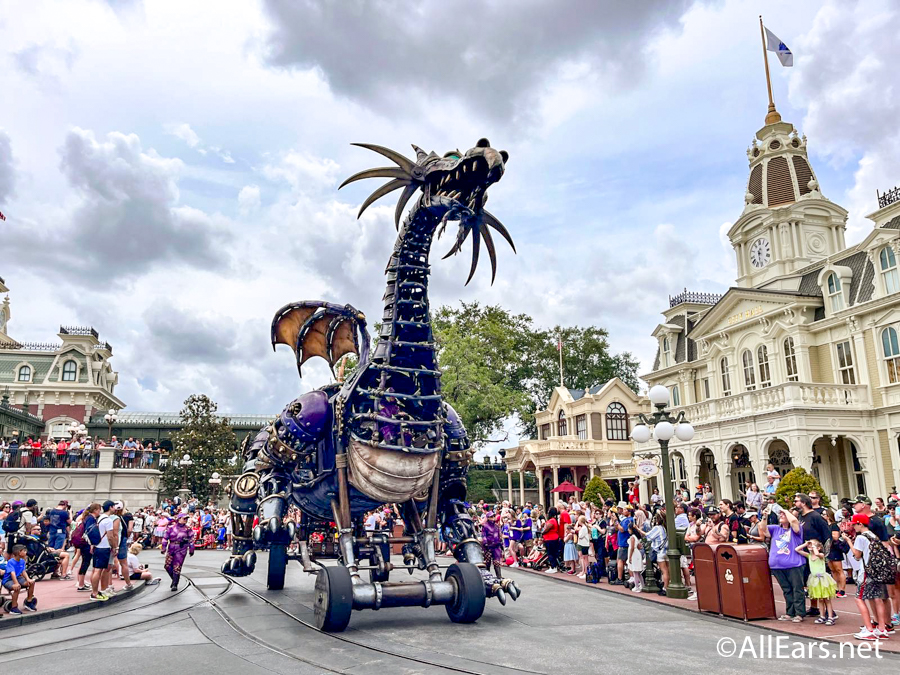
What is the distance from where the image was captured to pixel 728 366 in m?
28.9

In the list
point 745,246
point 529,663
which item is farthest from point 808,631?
point 745,246

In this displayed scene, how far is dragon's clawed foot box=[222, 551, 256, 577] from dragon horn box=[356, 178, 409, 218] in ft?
17.9

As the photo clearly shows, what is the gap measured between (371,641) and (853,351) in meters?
22.3

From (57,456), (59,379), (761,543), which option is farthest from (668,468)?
(59,379)

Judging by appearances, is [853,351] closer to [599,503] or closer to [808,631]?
[599,503]

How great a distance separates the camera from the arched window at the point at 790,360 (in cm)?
2559

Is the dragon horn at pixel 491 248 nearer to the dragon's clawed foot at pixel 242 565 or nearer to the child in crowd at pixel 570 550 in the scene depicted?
the dragon's clawed foot at pixel 242 565

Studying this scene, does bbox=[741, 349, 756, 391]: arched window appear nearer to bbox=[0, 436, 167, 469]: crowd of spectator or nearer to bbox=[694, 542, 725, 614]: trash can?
bbox=[694, 542, 725, 614]: trash can

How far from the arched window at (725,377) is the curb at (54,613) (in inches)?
961

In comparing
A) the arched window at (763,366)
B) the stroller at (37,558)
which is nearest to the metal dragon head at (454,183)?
the stroller at (37,558)

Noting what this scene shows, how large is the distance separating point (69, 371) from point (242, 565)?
44.4 m

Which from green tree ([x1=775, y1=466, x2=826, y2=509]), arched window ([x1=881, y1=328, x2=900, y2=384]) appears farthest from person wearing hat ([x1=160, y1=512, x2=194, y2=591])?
arched window ([x1=881, y1=328, x2=900, y2=384])

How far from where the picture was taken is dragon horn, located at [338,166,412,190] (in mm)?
9180

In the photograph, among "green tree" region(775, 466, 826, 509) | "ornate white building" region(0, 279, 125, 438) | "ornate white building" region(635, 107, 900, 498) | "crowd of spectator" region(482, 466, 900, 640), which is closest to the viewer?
"crowd of spectator" region(482, 466, 900, 640)
